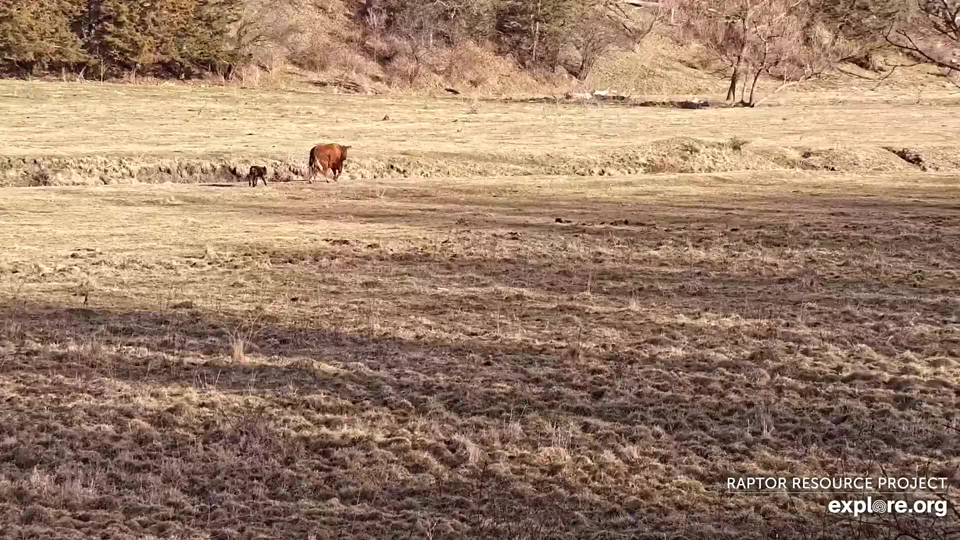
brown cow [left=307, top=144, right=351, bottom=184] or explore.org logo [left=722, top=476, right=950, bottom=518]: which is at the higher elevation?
brown cow [left=307, top=144, right=351, bottom=184]

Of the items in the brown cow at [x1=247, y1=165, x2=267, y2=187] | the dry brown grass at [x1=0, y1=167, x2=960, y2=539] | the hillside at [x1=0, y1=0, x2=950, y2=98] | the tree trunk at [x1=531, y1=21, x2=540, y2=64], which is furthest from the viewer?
the tree trunk at [x1=531, y1=21, x2=540, y2=64]

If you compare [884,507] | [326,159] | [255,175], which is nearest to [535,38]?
[326,159]

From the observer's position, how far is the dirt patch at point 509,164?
26.3 meters

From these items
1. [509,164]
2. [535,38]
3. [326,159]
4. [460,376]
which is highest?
[535,38]

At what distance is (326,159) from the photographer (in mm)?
26281

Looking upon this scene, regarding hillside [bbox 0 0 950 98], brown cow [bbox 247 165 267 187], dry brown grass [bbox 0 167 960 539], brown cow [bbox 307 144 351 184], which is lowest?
dry brown grass [bbox 0 167 960 539]

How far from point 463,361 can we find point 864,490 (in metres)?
4.29

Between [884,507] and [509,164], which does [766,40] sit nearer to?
[509,164]

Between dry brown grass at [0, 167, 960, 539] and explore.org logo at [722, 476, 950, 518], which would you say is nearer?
explore.org logo at [722, 476, 950, 518]

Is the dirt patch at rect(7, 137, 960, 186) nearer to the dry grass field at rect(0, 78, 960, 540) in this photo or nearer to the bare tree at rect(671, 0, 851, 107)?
the dry grass field at rect(0, 78, 960, 540)

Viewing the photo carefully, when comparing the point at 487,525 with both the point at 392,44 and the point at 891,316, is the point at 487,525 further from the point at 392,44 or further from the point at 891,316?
the point at 392,44

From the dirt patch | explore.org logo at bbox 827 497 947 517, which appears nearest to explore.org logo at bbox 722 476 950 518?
explore.org logo at bbox 827 497 947 517

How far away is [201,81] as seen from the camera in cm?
5266

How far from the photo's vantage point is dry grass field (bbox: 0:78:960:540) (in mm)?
6648
